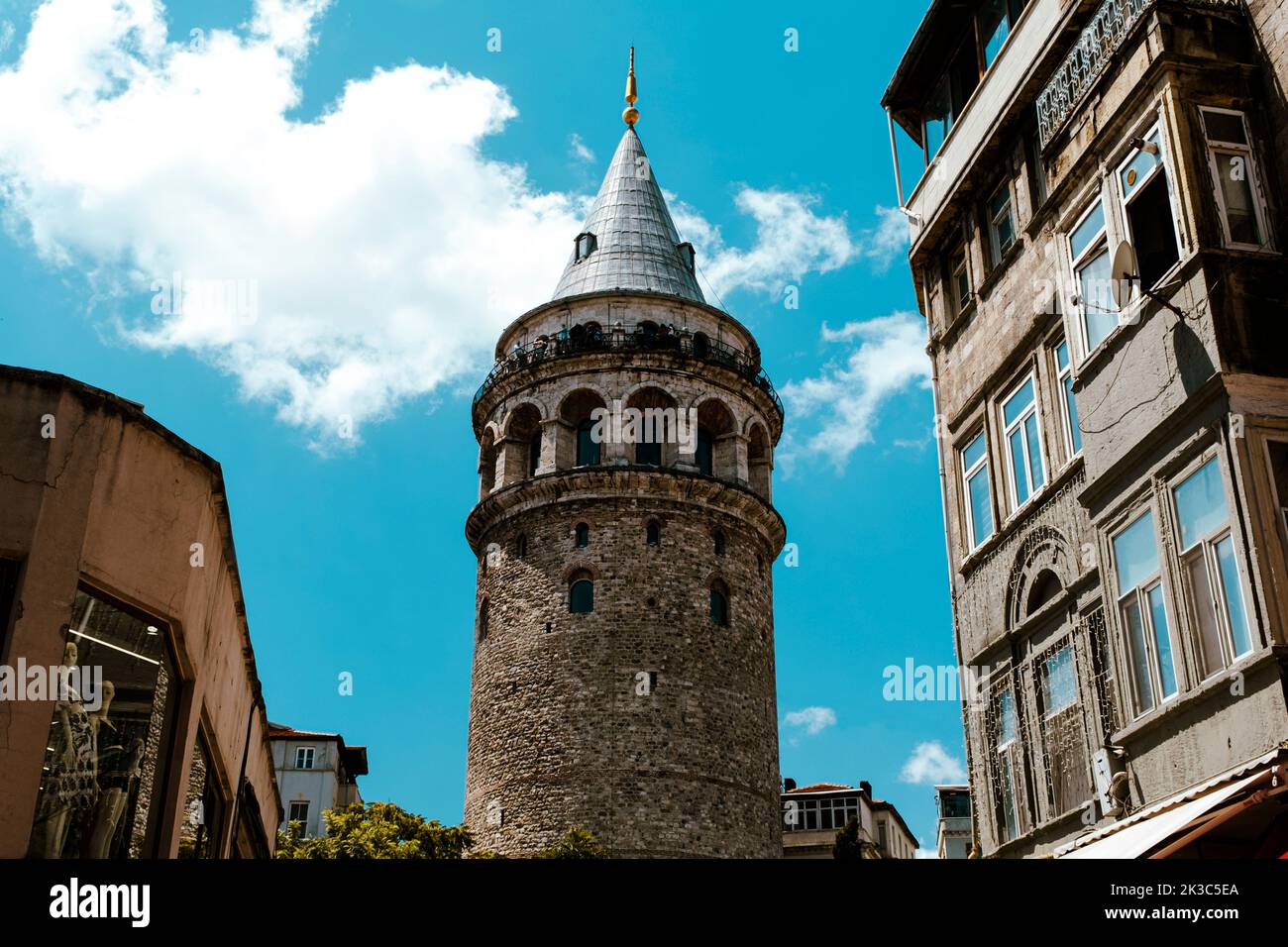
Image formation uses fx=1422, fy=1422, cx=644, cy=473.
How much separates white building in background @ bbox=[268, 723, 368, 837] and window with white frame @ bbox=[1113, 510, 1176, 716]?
43714 mm

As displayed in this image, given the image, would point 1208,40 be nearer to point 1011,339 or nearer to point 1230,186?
point 1230,186

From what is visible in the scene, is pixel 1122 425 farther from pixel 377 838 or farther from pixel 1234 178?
pixel 377 838

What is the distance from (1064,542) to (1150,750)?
2.55 m

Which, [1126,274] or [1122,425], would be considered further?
[1122,425]

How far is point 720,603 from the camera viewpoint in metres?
42.2

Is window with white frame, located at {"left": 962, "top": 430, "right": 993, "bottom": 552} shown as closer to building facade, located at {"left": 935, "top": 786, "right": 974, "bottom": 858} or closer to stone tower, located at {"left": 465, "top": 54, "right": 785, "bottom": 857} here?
stone tower, located at {"left": 465, "top": 54, "right": 785, "bottom": 857}

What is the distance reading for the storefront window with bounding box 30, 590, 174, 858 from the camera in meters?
9.32

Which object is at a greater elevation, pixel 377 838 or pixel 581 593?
pixel 581 593

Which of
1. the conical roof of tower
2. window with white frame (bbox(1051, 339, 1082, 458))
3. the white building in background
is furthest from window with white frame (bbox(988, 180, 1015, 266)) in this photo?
the white building in background

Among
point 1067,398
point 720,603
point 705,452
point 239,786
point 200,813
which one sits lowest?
point 200,813

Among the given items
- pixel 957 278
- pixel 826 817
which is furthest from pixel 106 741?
pixel 826 817

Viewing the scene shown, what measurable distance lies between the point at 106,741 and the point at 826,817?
188 ft

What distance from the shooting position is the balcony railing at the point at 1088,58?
12.6m
